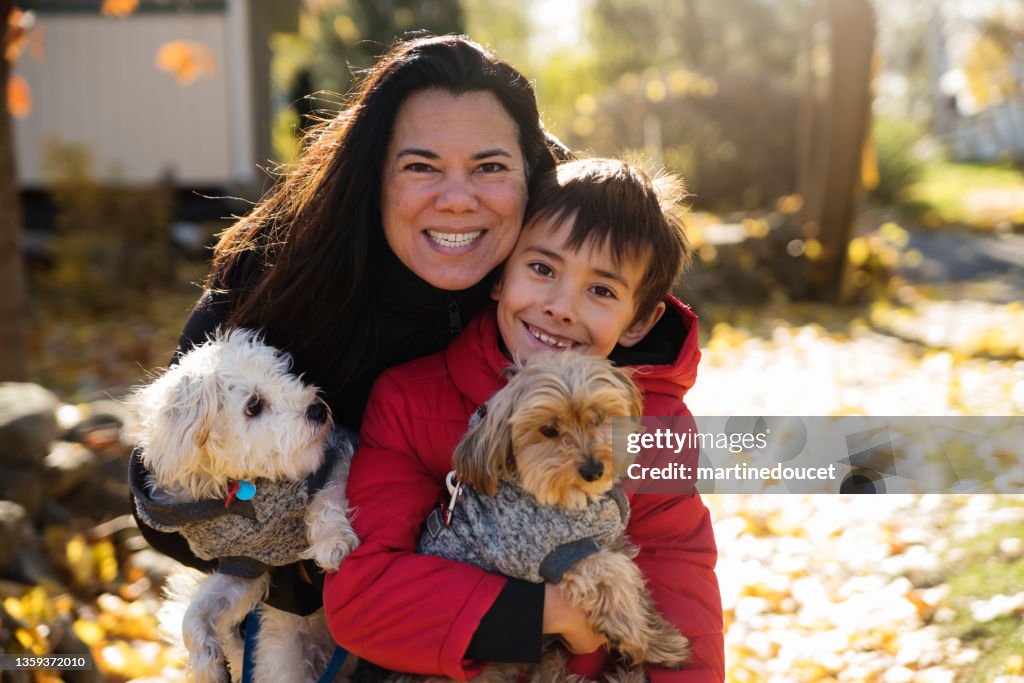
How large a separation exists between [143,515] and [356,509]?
2.19 ft

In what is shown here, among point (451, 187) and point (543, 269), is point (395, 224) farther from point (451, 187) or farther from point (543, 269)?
point (543, 269)

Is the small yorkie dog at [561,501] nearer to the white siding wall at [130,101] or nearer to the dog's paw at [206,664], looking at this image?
the dog's paw at [206,664]

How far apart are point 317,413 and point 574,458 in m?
0.85

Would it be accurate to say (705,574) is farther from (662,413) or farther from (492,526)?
(492,526)

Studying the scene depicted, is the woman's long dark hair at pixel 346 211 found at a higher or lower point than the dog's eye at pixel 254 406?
higher

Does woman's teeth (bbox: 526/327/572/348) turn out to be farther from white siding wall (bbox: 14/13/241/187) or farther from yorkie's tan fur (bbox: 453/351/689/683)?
white siding wall (bbox: 14/13/241/187)

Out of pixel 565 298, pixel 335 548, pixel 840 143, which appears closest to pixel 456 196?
pixel 565 298

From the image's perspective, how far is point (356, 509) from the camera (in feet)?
8.27

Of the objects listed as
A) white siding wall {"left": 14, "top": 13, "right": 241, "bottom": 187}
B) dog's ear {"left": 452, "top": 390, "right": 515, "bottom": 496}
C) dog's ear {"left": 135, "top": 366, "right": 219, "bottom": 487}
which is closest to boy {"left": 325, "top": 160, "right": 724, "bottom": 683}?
dog's ear {"left": 452, "top": 390, "right": 515, "bottom": 496}

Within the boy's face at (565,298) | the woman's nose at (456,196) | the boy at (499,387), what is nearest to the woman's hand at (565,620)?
the boy at (499,387)

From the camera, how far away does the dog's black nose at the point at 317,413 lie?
8.79 feet

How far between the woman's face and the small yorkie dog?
0.52 metres

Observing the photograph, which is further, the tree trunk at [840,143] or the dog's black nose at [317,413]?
the tree trunk at [840,143]

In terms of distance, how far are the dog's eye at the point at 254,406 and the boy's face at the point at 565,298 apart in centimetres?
74
